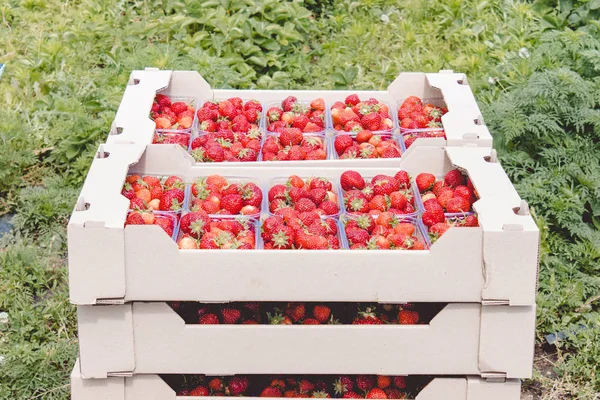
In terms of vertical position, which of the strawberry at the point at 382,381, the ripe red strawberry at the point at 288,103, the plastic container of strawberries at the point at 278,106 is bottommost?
the strawberry at the point at 382,381

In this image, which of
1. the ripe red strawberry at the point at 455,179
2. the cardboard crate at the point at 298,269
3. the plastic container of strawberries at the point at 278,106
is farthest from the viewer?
the plastic container of strawberries at the point at 278,106

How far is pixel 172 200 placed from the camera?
325 cm

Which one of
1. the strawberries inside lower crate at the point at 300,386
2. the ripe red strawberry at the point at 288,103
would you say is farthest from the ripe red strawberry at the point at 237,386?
the ripe red strawberry at the point at 288,103

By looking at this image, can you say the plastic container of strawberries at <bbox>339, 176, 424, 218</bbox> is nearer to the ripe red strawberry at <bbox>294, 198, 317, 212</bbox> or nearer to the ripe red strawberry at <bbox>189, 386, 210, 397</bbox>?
the ripe red strawberry at <bbox>294, 198, 317, 212</bbox>

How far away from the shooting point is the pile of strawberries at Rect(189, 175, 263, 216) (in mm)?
3232

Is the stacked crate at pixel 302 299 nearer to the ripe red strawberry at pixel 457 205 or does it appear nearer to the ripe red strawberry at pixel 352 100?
the ripe red strawberry at pixel 457 205

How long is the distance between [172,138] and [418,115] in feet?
3.36

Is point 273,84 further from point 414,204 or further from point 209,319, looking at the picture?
point 209,319

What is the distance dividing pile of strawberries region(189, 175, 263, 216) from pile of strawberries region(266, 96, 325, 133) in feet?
1.97

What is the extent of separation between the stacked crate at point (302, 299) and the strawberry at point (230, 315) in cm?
12

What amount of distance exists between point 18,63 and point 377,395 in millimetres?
3687

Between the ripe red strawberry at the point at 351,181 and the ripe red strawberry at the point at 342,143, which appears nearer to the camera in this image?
the ripe red strawberry at the point at 351,181

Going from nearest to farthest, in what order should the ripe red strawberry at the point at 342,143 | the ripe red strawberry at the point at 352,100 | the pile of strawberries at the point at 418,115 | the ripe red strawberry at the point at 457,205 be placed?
the ripe red strawberry at the point at 457,205 < the ripe red strawberry at the point at 342,143 < the pile of strawberries at the point at 418,115 < the ripe red strawberry at the point at 352,100

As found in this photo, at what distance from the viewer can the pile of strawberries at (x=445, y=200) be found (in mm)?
3123
